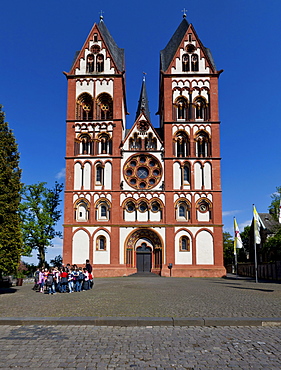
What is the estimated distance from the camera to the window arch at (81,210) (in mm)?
41562

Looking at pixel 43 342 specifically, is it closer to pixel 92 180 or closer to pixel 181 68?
pixel 92 180

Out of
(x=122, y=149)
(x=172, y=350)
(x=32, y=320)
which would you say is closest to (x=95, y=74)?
(x=122, y=149)

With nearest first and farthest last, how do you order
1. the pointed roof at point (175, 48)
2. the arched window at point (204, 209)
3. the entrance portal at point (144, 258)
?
the arched window at point (204, 209) < the entrance portal at point (144, 258) < the pointed roof at point (175, 48)

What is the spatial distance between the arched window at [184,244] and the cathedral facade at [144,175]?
0.35 feet

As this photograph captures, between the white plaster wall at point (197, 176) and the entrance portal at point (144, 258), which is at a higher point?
the white plaster wall at point (197, 176)

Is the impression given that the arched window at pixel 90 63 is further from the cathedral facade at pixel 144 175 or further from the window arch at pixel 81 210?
the window arch at pixel 81 210

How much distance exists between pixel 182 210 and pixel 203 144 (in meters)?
7.88

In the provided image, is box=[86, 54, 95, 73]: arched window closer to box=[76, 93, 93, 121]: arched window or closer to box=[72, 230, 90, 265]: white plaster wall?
box=[76, 93, 93, 121]: arched window

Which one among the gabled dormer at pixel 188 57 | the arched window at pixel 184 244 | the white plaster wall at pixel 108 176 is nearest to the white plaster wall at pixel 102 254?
the white plaster wall at pixel 108 176

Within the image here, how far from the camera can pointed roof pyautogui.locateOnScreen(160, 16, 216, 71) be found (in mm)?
46341

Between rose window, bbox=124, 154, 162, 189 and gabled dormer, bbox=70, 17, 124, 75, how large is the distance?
10.8 metres

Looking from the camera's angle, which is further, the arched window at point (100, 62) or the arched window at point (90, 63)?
the arched window at point (100, 62)

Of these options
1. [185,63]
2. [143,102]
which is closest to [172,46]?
[185,63]

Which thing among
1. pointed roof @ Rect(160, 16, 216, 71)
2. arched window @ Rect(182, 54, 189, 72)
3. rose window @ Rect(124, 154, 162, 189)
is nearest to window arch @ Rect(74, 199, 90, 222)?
rose window @ Rect(124, 154, 162, 189)
